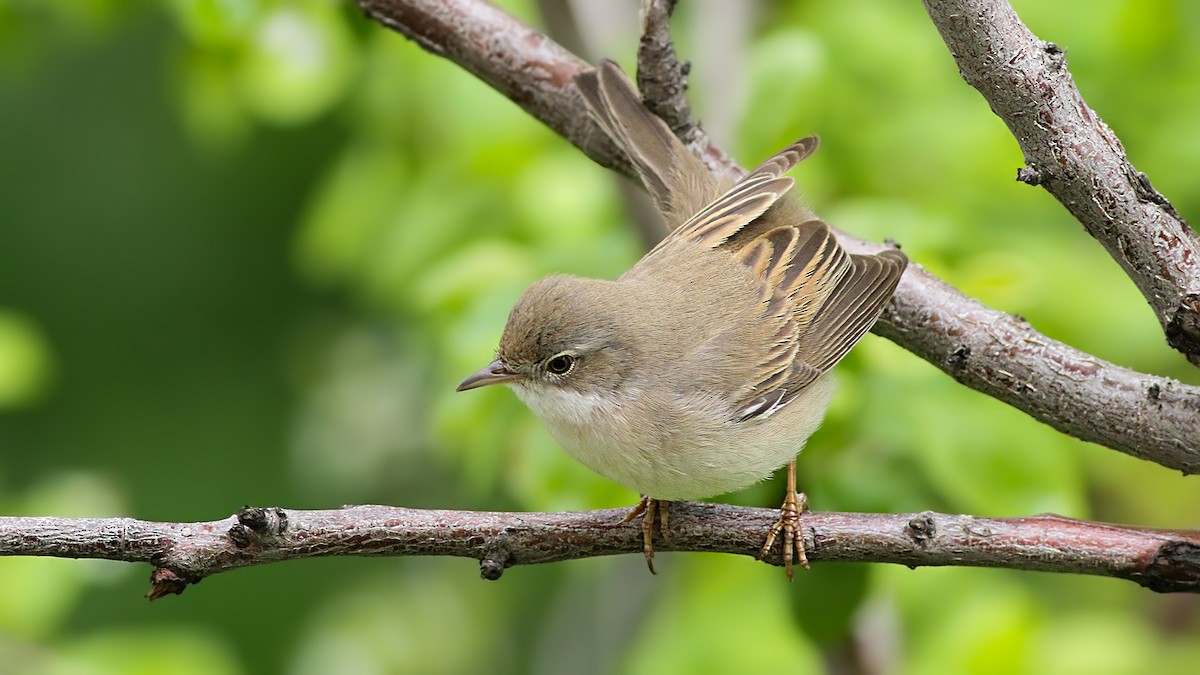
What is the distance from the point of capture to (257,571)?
6.93 metres

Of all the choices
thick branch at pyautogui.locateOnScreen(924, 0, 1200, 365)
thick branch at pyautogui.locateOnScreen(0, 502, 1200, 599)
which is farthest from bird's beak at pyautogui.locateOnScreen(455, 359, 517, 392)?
thick branch at pyautogui.locateOnScreen(924, 0, 1200, 365)

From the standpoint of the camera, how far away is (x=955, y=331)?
307 cm

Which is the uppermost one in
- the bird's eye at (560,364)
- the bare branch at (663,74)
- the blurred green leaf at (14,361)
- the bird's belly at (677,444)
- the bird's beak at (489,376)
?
the bare branch at (663,74)

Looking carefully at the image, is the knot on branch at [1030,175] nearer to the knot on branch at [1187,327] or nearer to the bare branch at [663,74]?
the knot on branch at [1187,327]

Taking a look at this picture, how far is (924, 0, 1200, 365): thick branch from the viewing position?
2594 mm

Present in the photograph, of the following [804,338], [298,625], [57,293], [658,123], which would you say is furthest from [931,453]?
[57,293]

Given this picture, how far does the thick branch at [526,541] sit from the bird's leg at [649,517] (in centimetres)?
3

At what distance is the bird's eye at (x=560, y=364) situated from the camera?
12.0 feet

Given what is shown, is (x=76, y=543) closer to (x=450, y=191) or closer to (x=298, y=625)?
(x=450, y=191)

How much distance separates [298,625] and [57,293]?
7.80 ft

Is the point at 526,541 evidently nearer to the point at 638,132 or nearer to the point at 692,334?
the point at 692,334

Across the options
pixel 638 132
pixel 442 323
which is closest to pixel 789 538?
pixel 638 132

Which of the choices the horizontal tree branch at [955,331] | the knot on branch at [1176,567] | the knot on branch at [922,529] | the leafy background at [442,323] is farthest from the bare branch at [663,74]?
the knot on branch at [1176,567]

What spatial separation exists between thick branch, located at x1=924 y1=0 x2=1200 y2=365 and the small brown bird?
67cm
